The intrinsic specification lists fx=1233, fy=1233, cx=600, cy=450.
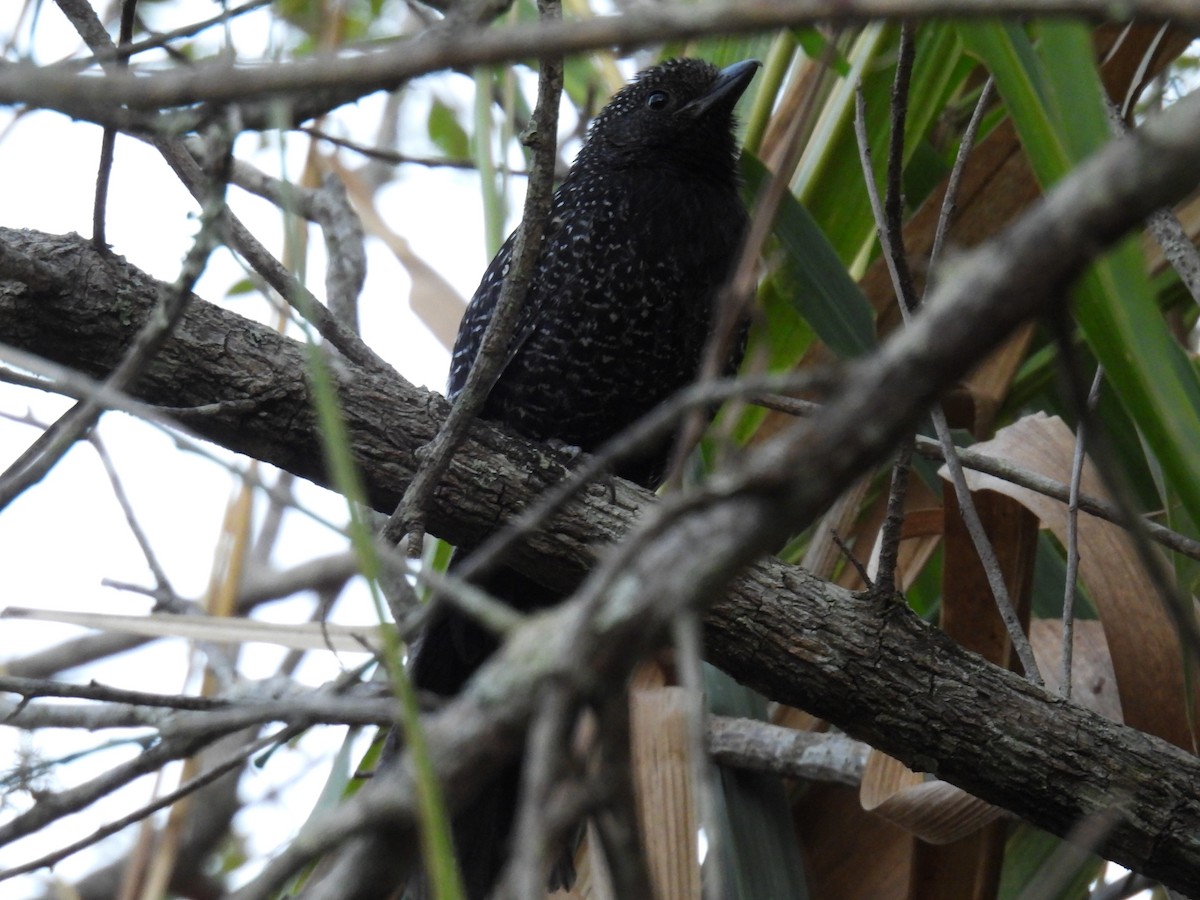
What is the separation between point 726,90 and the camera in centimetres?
333

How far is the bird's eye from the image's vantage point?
11.5 ft

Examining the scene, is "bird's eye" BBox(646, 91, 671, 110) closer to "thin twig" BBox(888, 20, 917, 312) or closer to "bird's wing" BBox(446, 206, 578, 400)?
"bird's wing" BBox(446, 206, 578, 400)

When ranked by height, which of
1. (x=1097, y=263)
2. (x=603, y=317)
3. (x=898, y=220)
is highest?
(x=603, y=317)

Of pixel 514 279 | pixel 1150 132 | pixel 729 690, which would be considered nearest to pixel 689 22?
pixel 1150 132

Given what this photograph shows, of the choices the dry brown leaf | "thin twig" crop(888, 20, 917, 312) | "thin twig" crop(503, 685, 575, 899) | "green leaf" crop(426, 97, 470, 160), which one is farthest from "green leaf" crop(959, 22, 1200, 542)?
"green leaf" crop(426, 97, 470, 160)

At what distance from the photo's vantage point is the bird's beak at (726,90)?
10.9 feet

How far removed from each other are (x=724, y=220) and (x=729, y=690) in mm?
1208

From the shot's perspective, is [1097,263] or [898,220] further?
[898,220]

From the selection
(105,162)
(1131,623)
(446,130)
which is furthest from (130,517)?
(446,130)

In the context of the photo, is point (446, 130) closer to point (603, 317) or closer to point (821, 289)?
point (603, 317)

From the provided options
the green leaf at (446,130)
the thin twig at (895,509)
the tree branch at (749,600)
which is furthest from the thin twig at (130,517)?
the green leaf at (446,130)

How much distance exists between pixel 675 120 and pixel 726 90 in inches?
7.1

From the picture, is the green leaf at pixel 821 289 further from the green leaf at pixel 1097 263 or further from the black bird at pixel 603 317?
the green leaf at pixel 1097 263

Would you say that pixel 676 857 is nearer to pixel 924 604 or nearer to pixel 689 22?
pixel 924 604
